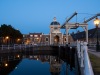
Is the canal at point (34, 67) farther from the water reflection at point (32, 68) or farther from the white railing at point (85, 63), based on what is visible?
the white railing at point (85, 63)

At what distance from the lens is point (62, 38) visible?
332ft

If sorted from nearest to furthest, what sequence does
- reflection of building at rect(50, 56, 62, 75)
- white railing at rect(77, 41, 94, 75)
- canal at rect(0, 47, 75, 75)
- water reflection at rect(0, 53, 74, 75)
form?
white railing at rect(77, 41, 94, 75)
water reflection at rect(0, 53, 74, 75)
canal at rect(0, 47, 75, 75)
reflection of building at rect(50, 56, 62, 75)

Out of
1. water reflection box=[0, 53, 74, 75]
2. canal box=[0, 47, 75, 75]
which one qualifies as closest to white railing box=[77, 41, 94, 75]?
canal box=[0, 47, 75, 75]

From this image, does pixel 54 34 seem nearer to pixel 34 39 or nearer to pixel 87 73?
pixel 34 39

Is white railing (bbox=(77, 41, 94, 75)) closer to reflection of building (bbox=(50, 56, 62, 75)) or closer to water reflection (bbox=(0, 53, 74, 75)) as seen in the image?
water reflection (bbox=(0, 53, 74, 75))

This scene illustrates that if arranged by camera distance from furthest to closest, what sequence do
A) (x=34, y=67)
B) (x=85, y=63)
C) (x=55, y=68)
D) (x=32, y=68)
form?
(x=34, y=67), (x=32, y=68), (x=55, y=68), (x=85, y=63)

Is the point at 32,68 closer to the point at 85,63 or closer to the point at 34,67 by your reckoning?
the point at 34,67

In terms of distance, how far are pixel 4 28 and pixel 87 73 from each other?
77803mm

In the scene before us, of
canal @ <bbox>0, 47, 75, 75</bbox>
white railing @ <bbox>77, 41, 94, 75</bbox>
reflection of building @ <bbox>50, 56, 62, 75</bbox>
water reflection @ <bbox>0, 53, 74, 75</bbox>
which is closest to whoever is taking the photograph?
white railing @ <bbox>77, 41, 94, 75</bbox>

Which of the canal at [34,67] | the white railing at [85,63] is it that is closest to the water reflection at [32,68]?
the canal at [34,67]

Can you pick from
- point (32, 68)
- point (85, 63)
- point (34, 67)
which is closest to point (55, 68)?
point (32, 68)

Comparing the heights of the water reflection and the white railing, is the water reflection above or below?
below

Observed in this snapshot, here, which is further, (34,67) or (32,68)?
(34,67)

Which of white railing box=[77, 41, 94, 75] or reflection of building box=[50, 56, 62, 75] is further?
reflection of building box=[50, 56, 62, 75]
